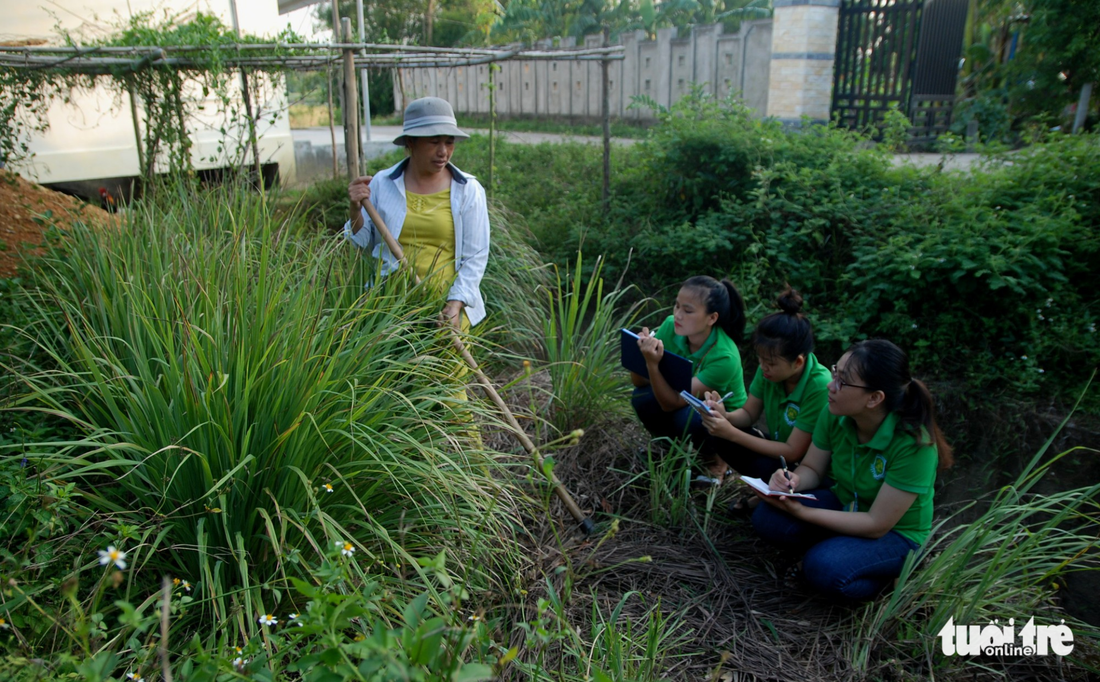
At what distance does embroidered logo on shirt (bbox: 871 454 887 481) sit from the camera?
8.43ft

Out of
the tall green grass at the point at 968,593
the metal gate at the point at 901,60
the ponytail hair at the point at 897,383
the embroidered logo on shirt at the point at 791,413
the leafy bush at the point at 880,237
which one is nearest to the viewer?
the tall green grass at the point at 968,593

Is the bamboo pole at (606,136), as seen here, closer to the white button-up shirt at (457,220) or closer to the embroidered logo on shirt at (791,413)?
the white button-up shirt at (457,220)

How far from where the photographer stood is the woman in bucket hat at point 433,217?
3.35 m

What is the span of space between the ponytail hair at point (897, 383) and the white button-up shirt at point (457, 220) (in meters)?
1.66

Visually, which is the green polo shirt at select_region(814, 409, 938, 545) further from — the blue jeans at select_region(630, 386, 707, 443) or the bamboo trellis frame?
the bamboo trellis frame

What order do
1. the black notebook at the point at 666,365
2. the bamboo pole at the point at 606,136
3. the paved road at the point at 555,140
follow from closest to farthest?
the black notebook at the point at 666,365 < the bamboo pole at the point at 606,136 < the paved road at the point at 555,140

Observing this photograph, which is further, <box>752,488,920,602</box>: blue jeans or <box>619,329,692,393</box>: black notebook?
<box>619,329,692,393</box>: black notebook

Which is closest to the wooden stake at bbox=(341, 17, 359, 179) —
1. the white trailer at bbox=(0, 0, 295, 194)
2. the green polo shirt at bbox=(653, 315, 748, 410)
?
the white trailer at bbox=(0, 0, 295, 194)

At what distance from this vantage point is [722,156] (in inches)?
224

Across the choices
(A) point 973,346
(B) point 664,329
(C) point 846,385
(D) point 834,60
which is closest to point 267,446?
(C) point 846,385

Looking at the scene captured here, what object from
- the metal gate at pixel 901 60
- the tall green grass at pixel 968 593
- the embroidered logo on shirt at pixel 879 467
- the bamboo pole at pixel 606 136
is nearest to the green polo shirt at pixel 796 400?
the embroidered logo on shirt at pixel 879 467

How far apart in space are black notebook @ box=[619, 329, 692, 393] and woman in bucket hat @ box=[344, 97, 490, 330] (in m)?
0.69

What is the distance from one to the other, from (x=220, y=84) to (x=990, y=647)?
5.53 meters

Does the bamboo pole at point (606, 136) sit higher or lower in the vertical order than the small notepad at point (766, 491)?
higher
